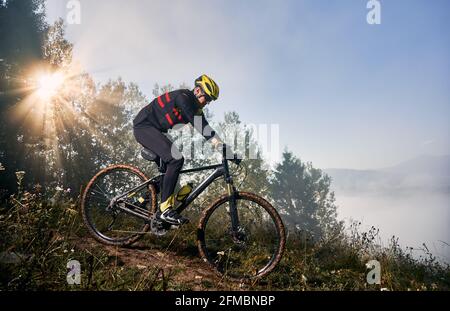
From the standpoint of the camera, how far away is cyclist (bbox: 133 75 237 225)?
450cm

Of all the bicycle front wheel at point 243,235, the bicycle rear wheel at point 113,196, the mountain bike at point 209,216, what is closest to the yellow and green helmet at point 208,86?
the mountain bike at point 209,216

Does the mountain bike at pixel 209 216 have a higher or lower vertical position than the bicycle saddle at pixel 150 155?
lower

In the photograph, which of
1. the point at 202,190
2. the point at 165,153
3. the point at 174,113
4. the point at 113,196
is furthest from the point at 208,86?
the point at 113,196

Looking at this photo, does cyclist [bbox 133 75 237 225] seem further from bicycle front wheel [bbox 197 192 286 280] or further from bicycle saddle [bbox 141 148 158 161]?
bicycle front wheel [bbox 197 192 286 280]

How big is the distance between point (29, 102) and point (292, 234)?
21.3m

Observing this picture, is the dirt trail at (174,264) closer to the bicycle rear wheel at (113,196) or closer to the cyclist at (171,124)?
the bicycle rear wheel at (113,196)

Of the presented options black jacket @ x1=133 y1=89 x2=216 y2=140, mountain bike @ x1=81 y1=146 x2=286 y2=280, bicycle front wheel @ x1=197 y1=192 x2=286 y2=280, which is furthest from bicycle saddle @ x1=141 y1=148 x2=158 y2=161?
bicycle front wheel @ x1=197 y1=192 x2=286 y2=280

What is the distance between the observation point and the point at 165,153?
4.62m

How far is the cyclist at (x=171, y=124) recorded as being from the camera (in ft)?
14.8

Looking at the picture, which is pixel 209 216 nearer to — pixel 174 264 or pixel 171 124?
pixel 174 264

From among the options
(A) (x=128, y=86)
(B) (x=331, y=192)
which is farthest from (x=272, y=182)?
(A) (x=128, y=86)

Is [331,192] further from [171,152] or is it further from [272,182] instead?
[171,152]

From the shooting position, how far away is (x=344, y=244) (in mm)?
6434

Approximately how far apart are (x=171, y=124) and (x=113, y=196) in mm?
1866
